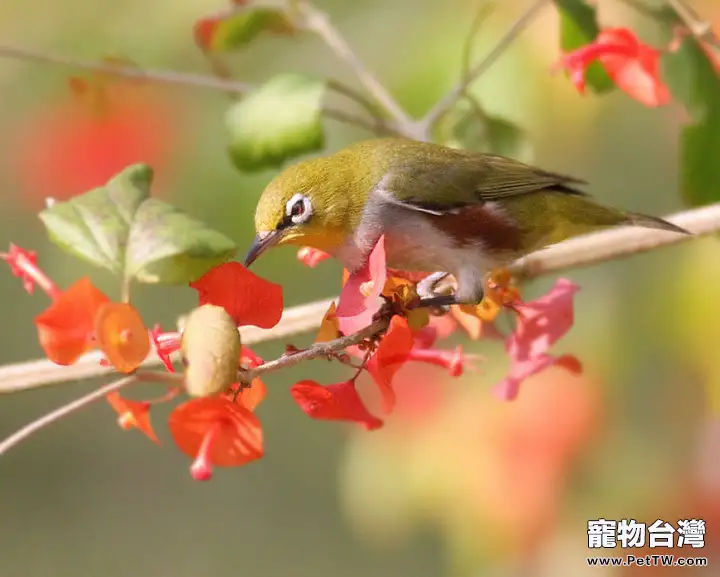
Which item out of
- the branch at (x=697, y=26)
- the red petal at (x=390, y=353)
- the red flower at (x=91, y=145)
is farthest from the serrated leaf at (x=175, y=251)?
the red flower at (x=91, y=145)

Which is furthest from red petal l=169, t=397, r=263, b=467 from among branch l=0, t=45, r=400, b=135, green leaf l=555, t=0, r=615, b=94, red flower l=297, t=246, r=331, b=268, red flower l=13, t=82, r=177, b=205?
red flower l=13, t=82, r=177, b=205

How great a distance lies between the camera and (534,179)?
2.63 feet

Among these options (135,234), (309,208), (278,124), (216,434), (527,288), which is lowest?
(216,434)

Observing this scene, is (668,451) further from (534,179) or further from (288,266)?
(534,179)

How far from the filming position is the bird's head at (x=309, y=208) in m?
0.65

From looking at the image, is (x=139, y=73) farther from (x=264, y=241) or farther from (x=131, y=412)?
(x=131, y=412)

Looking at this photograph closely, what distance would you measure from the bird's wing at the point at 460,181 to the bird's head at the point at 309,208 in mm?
36

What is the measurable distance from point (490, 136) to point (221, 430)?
18.8 inches

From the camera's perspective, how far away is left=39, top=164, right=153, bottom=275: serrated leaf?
0.50 metres

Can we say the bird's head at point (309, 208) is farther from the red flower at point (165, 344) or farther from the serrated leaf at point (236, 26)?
the serrated leaf at point (236, 26)

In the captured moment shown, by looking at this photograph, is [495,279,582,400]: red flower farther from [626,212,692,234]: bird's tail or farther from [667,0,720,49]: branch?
[667,0,720,49]: branch

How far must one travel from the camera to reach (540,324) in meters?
0.69

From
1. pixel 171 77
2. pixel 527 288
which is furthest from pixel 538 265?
pixel 527 288

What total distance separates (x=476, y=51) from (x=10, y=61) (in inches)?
45.9
